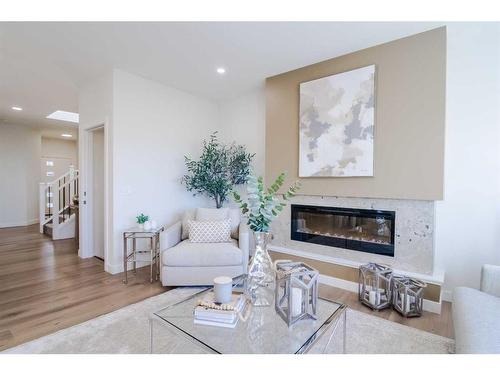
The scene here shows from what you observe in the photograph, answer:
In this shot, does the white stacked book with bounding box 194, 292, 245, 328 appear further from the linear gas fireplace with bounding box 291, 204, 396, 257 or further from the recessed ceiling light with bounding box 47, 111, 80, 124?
the recessed ceiling light with bounding box 47, 111, 80, 124

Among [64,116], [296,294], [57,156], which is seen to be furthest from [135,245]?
[57,156]

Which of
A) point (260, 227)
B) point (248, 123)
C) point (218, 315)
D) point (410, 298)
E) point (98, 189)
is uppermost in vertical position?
point (248, 123)

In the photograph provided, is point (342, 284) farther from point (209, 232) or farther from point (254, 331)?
point (254, 331)

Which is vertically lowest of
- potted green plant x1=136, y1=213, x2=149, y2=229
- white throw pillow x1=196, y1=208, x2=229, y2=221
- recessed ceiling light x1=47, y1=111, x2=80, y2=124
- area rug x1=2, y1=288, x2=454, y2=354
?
area rug x1=2, y1=288, x2=454, y2=354

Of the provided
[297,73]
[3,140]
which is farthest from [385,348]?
[3,140]

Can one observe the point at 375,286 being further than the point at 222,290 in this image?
Yes

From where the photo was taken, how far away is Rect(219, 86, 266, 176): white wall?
4051 millimetres

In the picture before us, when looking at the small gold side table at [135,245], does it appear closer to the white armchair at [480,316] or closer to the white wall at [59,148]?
the white armchair at [480,316]

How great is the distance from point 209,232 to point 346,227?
1634mm

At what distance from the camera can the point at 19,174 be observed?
6637 mm

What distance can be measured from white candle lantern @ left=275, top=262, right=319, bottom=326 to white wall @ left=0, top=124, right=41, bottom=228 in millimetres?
7869

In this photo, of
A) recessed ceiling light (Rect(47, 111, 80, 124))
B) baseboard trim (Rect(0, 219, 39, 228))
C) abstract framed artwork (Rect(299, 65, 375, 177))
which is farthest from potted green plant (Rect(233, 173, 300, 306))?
baseboard trim (Rect(0, 219, 39, 228))

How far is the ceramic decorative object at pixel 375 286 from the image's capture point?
239 centimetres
